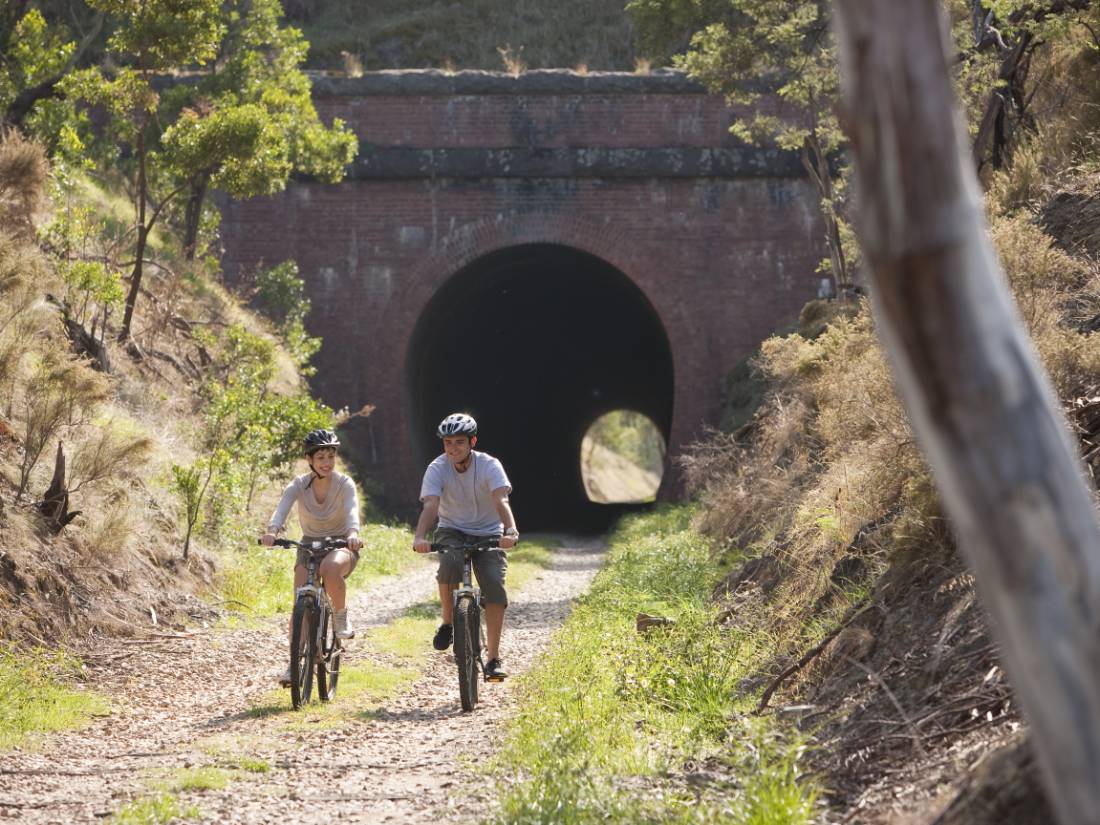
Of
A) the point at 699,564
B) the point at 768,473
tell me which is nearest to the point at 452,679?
the point at 699,564

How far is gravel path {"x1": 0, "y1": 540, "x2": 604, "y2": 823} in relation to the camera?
5.32 meters

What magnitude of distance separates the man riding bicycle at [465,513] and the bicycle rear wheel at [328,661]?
2.03 feet

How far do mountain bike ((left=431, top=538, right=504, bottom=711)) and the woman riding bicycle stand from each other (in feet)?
2.08

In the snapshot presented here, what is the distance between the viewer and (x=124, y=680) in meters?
8.46

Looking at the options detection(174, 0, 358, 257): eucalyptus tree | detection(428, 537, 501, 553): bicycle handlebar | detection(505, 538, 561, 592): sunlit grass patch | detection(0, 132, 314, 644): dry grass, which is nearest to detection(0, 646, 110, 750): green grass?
detection(0, 132, 314, 644): dry grass

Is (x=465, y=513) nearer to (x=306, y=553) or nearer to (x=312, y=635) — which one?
(x=306, y=553)

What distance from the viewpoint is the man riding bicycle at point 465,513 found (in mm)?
7770

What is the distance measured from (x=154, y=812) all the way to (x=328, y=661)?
2838 millimetres

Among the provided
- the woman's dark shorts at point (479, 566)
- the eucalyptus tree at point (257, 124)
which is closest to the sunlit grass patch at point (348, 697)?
the woman's dark shorts at point (479, 566)

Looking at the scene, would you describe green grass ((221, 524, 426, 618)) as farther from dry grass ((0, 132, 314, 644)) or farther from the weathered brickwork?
the weathered brickwork

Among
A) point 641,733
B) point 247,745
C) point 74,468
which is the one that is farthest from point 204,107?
point 641,733

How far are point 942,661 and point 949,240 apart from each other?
3361 mm

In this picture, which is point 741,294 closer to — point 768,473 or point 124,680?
point 768,473

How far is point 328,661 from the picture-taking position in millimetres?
7824
